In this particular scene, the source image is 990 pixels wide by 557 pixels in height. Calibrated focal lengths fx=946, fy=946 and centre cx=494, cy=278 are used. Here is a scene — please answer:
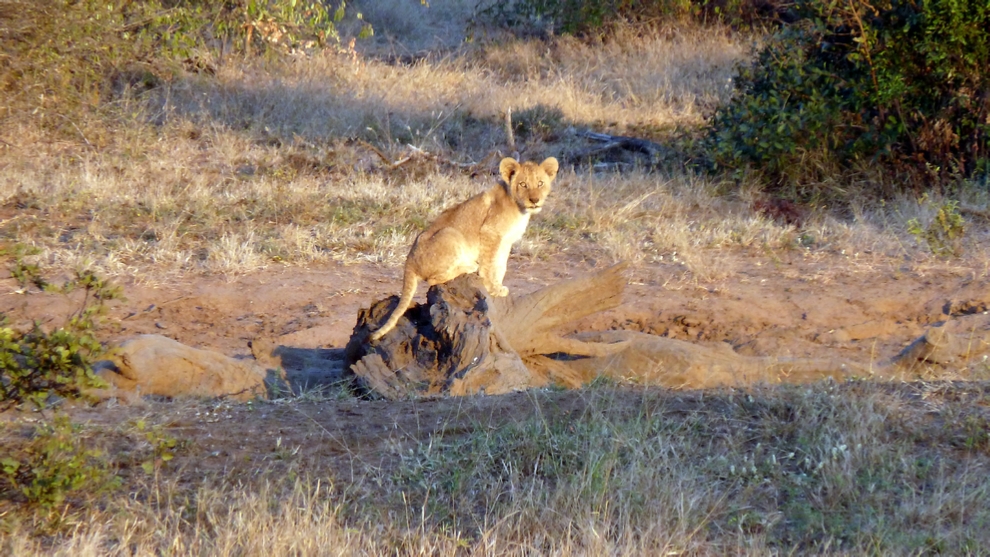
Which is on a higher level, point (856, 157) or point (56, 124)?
point (856, 157)

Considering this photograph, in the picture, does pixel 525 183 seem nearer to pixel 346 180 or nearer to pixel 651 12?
pixel 346 180

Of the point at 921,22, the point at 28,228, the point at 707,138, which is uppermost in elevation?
the point at 921,22

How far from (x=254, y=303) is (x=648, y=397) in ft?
13.2

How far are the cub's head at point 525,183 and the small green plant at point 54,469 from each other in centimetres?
310

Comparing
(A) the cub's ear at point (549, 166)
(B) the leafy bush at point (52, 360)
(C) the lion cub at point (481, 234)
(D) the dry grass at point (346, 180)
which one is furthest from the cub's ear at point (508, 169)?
(B) the leafy bush at point (52, 360)

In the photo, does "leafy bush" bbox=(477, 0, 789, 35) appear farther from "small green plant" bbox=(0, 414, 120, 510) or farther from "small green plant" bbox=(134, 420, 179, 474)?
"small green plant" bbox=(0, 414, 120, 510)

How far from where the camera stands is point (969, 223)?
9062 mm

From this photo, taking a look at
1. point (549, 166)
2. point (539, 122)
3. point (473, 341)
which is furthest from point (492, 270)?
point (539, 122)

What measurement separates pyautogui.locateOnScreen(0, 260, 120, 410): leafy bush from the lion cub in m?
2.10

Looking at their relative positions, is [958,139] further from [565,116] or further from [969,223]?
[565,116]

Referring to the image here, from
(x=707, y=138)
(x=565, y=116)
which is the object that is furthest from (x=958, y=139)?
(x=565, y=116)

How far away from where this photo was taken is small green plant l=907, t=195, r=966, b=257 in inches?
332

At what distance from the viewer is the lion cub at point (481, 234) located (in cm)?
596

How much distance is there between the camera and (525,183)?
20.5 ft
